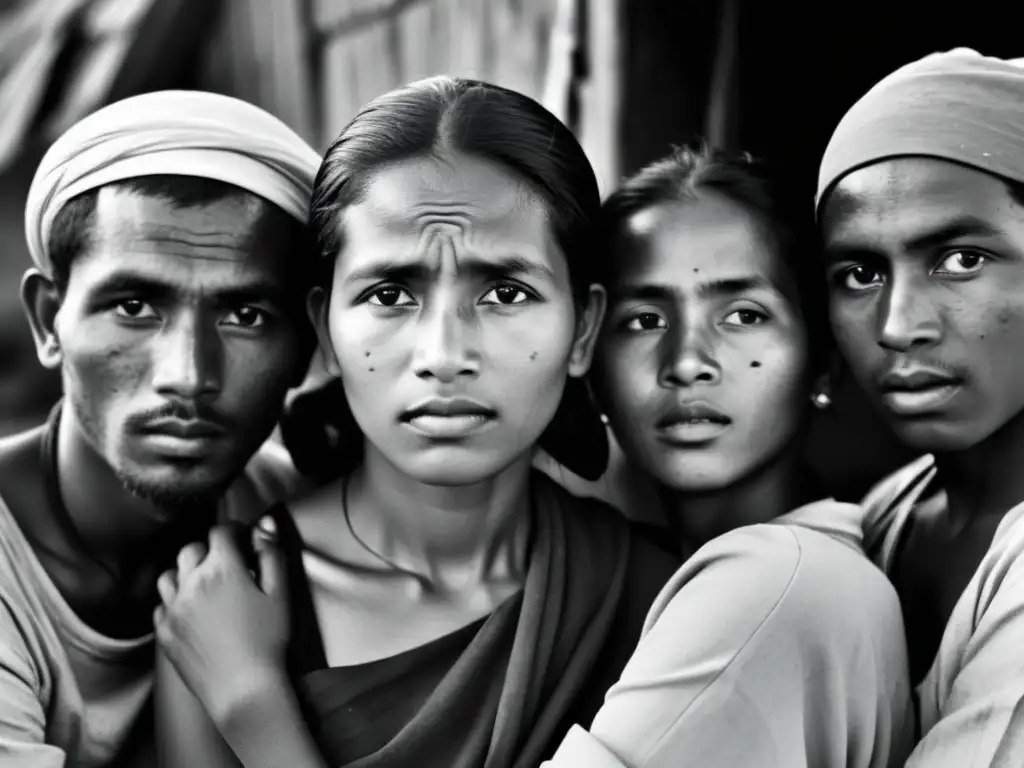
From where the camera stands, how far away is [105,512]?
157 cm

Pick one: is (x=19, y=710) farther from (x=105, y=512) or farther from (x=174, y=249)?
(x=174, y=249)

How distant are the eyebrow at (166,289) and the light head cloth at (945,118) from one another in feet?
2.25

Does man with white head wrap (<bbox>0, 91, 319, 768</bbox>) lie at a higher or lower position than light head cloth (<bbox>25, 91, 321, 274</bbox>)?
lower

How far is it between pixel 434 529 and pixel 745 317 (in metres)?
0.44

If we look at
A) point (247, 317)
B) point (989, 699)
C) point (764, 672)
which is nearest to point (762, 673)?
point (764, 672)

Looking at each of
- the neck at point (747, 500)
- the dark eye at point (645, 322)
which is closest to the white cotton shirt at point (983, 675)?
the neck at point (747, 500)

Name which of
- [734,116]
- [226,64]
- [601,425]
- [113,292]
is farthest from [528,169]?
[226,64]

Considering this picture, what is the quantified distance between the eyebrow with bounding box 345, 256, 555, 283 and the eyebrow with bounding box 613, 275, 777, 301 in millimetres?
139

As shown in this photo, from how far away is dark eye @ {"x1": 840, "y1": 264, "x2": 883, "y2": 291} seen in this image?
4.66ft

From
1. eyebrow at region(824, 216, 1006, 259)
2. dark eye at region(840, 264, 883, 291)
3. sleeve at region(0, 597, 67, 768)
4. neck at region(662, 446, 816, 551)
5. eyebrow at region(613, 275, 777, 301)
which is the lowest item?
sleeve at region(0, 597, 67, 768)

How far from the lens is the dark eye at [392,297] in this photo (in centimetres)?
136

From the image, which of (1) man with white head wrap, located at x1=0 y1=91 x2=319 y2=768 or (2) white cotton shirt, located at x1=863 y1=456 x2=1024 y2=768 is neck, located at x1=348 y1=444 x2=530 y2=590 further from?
(2) white cotton shirt, located at x1=863 y1=456 x2=1024 y2=768

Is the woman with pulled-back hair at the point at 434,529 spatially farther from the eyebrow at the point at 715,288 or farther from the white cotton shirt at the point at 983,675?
the white cotton shirt at the point at 983,675

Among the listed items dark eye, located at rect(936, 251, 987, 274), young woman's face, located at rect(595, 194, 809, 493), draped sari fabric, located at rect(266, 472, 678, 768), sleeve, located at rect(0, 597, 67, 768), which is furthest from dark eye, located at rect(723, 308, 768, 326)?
sleeve, located at rect(0, 597, 67, 768)
